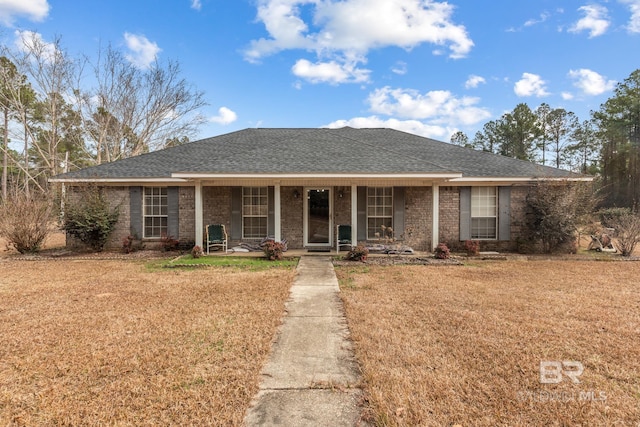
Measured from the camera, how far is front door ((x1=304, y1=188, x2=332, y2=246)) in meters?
10.9

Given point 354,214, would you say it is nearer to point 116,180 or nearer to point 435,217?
point 435,217

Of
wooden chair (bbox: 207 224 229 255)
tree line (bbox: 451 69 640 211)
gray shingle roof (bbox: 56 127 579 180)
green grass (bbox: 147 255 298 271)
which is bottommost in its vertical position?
green grass (bbox: 147 255 298 271)

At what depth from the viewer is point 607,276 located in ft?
23.9

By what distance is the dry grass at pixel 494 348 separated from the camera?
96.8 inches

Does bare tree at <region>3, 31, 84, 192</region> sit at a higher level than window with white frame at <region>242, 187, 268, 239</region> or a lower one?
higher

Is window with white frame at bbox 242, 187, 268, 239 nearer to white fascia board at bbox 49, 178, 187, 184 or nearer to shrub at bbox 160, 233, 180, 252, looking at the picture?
white fascia board at bbox 49, 178, 187, 184

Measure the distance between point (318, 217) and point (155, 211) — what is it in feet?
19.7

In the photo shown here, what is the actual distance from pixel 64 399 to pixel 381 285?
5.21 m

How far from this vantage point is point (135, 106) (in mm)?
24516

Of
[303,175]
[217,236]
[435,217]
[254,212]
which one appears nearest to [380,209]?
[435,217]

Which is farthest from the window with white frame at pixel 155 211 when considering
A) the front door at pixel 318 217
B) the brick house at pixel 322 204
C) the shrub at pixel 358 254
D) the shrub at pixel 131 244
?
the shrub at pixel 358 254

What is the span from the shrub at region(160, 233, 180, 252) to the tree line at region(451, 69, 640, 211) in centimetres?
2947

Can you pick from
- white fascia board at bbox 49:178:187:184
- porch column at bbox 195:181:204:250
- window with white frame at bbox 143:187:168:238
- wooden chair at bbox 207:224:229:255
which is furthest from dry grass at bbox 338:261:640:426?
window with white frame at bbox 143:187:168:238

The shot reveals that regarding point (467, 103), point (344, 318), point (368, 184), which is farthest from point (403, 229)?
point (467, 103)
